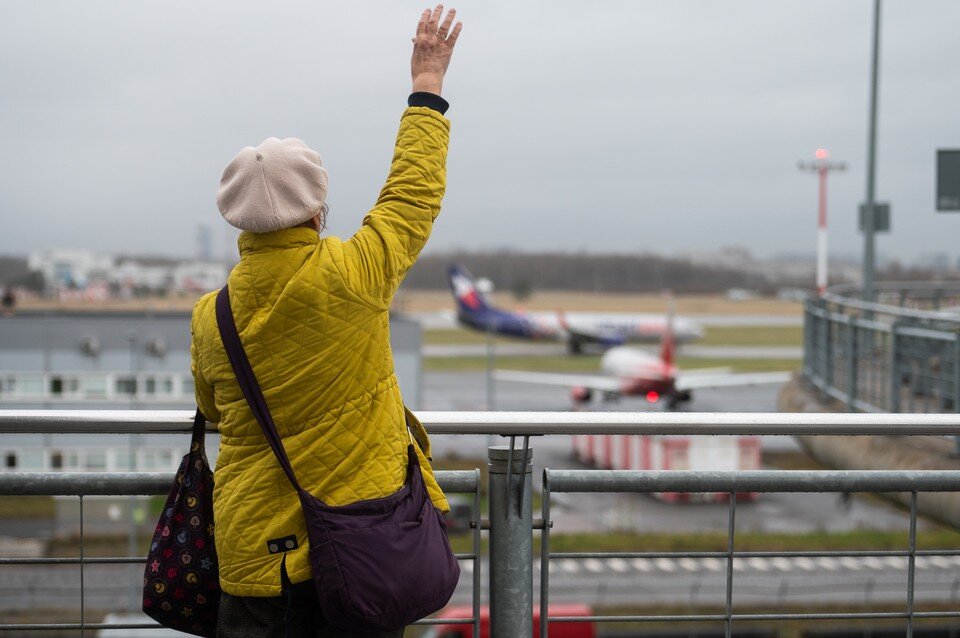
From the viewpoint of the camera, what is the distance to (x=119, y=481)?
2369mm

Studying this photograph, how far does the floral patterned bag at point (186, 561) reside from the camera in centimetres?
199

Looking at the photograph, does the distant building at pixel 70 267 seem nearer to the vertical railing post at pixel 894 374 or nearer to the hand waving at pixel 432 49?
the vertical railing post at pixel 894 374

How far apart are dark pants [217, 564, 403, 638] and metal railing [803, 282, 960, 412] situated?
257 inches

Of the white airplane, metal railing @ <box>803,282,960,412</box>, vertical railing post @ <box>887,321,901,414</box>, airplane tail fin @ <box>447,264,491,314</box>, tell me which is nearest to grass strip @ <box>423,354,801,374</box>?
the white airplane

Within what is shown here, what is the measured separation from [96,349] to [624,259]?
220 feet

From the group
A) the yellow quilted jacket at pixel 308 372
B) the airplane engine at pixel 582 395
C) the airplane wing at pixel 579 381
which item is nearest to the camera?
the yellow quilted jacket at pixel 308 372

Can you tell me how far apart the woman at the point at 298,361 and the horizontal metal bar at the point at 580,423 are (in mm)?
434

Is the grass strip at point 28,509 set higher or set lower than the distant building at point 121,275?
lower

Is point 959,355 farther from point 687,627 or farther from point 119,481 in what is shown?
point 687,627

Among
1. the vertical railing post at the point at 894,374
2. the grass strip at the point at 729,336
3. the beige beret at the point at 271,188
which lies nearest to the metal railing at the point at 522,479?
the beige beret at the point at 271,188

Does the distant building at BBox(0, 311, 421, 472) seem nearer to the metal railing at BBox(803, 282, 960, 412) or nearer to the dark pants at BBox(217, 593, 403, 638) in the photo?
the metal railing at BBox(803, 282, 960, 412)

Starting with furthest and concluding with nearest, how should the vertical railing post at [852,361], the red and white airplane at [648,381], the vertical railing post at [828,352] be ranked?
1. the red and white airplane at [648,381]
2. the vertical railing post at [828,352]
3. the vertical railing post at [852,361]

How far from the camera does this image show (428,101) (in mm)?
1998

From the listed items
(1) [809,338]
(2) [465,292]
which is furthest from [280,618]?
(2) [465,292]
